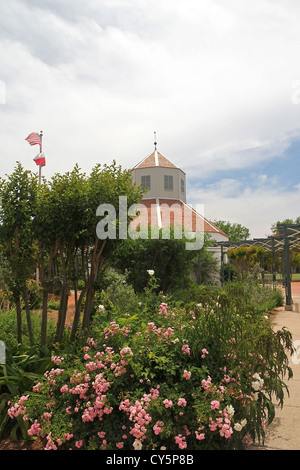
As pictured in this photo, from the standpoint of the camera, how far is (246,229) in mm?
65875

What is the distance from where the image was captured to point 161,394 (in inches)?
115

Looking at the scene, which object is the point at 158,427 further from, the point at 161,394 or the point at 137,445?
the point at 161,394

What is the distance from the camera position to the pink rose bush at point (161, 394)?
275 cm

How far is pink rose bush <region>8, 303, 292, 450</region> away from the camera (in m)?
2.75

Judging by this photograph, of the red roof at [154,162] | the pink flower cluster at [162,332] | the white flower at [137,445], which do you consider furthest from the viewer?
the red roof at [154,162]

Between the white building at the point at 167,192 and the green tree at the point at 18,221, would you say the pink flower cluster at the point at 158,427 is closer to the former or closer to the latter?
the green tree at the point at 18,221

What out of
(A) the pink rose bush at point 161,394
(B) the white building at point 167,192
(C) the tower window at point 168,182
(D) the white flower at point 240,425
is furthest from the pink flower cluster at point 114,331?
(C) the tower window at point 168,182

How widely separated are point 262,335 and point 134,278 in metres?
8.71

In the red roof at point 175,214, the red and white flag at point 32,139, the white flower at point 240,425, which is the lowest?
the white flower at point 240,425

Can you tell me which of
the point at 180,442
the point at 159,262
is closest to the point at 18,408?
the point at 180,442

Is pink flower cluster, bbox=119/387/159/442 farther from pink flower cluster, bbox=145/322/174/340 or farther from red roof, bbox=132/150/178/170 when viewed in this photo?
red roof, bbox=132/150/178/170

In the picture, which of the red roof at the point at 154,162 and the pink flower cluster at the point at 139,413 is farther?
the red roof at the point at 154,162
